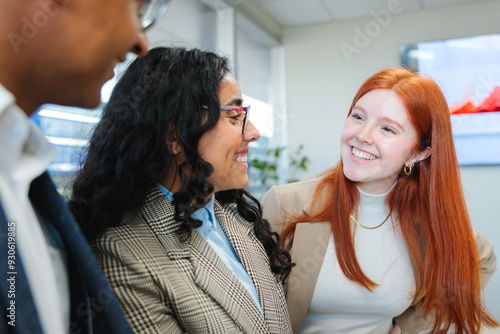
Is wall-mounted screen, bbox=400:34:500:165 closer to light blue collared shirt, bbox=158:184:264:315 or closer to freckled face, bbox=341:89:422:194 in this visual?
freckled face, bbox=341:89:422:194

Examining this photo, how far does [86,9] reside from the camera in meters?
0.56

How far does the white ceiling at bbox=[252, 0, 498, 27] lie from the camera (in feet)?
14.3

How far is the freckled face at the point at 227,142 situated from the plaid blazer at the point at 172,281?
16 centimetres

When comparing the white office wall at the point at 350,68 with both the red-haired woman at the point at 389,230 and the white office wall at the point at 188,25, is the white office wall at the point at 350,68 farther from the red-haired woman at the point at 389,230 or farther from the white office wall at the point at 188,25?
the red-haired woman at the point at 389,230

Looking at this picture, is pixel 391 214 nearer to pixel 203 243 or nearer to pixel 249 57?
pixel 203 243

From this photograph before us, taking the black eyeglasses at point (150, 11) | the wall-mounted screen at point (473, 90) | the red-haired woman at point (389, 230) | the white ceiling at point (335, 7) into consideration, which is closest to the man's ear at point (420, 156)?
the red-haired woman at point (389, 230)

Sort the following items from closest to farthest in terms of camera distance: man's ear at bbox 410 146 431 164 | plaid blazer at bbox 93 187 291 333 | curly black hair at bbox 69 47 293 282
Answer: plaid blazer at bbox 93 187 291 333
curly black hair at bbox 69 47 293 282
man's ear at bbox 410 146 431 164

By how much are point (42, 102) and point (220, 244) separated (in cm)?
78

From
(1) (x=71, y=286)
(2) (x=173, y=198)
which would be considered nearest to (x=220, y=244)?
(2) (x=173, y=198)

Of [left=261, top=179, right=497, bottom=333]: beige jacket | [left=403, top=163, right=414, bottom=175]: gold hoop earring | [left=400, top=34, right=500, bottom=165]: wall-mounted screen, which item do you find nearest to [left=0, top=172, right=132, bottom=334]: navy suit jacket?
[left=261, top=179, right=497, bottom=333]: beige jacket

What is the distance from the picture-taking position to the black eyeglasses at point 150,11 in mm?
629

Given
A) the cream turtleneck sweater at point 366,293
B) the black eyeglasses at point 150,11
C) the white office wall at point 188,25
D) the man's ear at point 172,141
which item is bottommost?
the cream turtleneck sweater at point 366,293

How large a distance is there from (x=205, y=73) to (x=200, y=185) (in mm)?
297

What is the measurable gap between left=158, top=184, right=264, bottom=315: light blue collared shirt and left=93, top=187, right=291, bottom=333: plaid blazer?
2cm
